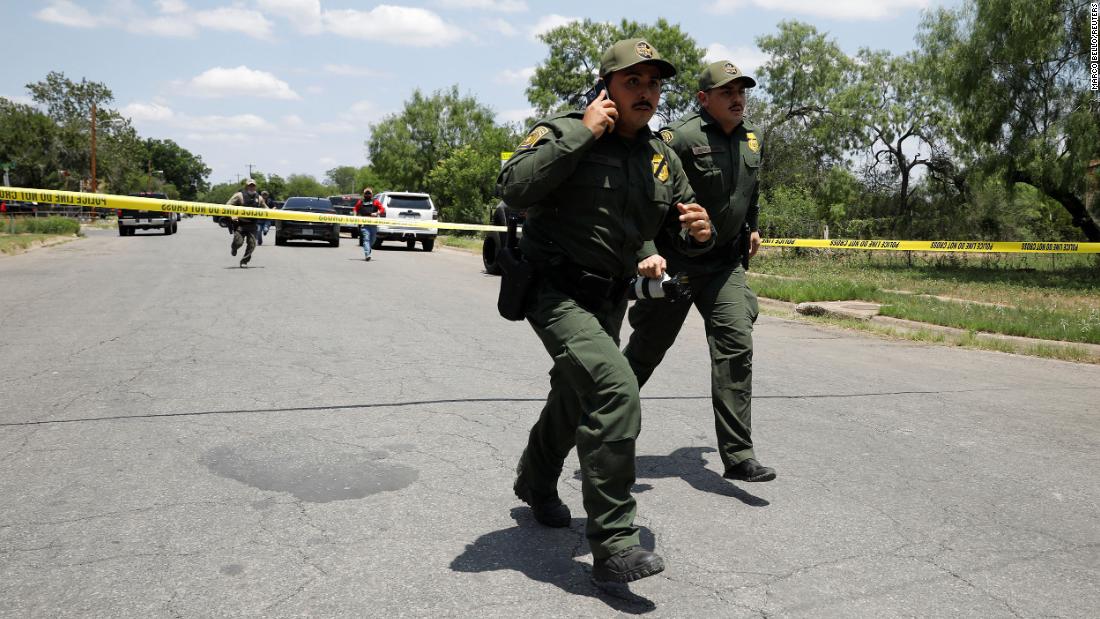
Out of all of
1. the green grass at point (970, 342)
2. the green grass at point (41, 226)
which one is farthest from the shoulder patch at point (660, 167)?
the green grass at point (41, 226)

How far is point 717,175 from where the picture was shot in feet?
14.4

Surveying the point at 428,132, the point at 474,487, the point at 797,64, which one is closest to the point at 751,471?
the point at 474,487

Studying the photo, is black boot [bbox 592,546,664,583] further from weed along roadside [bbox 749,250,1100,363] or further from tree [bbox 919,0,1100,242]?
tree [bbox 919,0,1100,242]

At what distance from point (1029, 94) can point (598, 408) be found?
20421mm

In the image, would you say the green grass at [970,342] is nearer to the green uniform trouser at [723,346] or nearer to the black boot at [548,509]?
the green uniform trouser at [723,346]

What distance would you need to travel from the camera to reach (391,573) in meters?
3.09

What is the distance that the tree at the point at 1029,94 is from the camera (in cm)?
1808

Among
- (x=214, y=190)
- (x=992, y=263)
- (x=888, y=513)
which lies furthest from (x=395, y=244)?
(x=214, y=190)

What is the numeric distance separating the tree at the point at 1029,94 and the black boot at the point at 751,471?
16696mm

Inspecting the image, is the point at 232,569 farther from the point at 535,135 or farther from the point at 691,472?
the point at 691,472

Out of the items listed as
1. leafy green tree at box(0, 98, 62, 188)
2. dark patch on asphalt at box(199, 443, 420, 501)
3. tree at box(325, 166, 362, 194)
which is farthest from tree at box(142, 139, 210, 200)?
dark patch on asphalt at box(199, 443, 420, 501)

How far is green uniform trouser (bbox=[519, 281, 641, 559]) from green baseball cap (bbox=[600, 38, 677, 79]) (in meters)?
0.83

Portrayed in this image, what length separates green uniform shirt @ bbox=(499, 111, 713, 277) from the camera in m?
3.08

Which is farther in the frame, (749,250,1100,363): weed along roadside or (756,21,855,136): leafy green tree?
(756,21,855,136): leafy green tree
